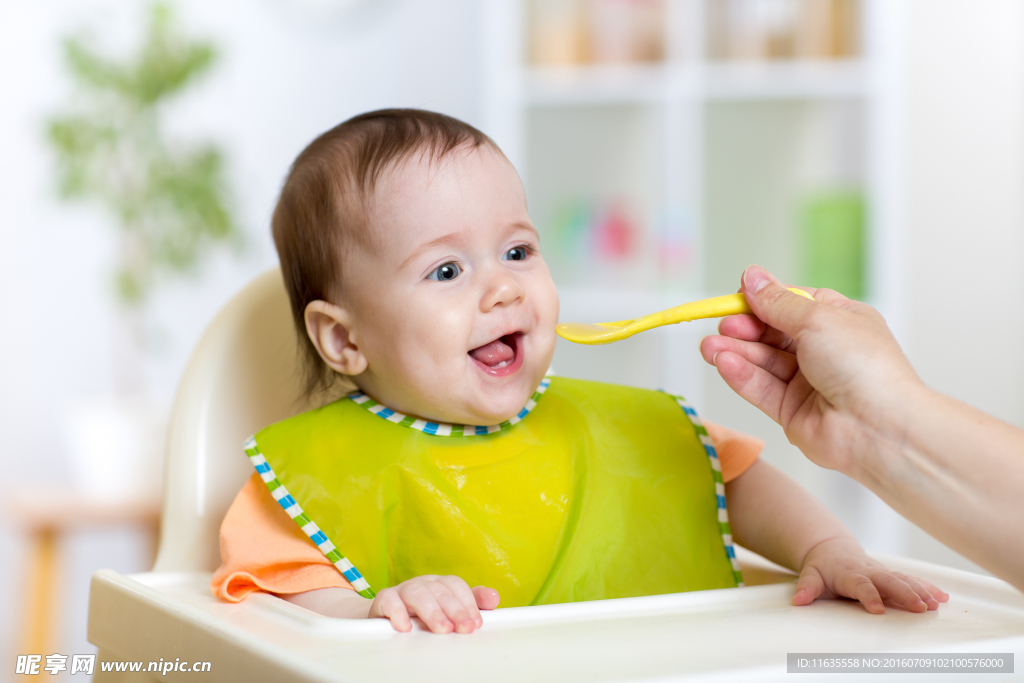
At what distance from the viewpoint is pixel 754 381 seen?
69 centimetres

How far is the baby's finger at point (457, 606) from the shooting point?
0.59m

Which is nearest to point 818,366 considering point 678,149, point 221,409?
point 221,409

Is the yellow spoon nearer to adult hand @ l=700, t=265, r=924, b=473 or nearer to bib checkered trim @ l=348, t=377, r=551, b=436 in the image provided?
adult hand @ l=700, t=265, r=924, b=473

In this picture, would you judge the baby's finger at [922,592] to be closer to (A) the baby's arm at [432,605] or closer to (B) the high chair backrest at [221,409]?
(A) the baby's arm at [432,605]

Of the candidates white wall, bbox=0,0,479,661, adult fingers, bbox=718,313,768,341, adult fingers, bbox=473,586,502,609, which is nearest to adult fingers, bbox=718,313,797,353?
adult fingers, bbox=718,313,768,341

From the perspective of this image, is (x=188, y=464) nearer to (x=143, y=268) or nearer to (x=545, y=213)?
(x=143, y=268)

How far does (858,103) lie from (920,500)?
79.0 inches

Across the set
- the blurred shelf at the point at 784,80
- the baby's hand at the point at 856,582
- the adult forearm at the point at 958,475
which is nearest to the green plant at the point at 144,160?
the blurred shelf at the point at 784,80

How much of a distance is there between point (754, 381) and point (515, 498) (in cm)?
21

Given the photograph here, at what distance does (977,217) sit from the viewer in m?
2.39

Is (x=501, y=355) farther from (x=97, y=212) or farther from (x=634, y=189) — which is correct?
(x=97, y=212)

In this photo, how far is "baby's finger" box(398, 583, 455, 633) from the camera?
0.58m

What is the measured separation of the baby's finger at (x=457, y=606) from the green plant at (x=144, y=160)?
5.75ft

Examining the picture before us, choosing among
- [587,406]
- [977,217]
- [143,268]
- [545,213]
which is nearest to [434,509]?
[587,406]
